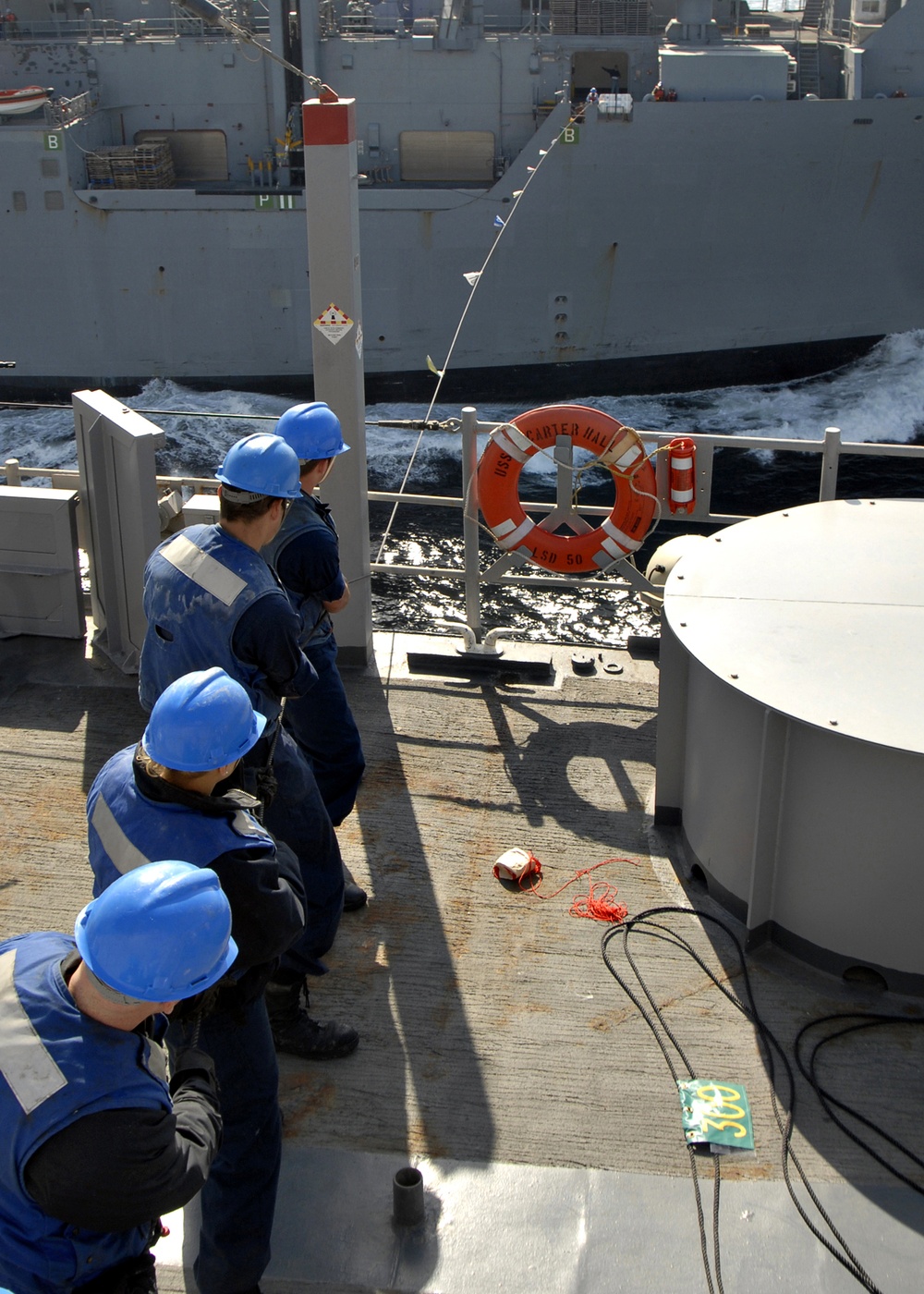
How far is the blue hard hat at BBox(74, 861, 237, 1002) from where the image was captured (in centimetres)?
158

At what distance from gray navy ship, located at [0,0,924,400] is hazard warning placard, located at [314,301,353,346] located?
12093mm

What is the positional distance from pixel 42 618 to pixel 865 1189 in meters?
4.05

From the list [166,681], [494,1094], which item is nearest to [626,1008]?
[494,1094]

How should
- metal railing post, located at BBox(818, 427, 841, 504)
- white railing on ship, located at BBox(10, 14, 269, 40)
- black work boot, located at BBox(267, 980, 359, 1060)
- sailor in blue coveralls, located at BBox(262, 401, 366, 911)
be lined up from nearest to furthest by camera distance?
black work boot, located at BBox(267, 980, 359, 1060) → sailor in blue coveralls, located at BBox(262, 401, 366, 911) → metal railing post, located at BBox(818, 427, 841, 504) → white railing on ship, located at BBox(10, 14, 269, 40)

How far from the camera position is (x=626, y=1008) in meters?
3.14

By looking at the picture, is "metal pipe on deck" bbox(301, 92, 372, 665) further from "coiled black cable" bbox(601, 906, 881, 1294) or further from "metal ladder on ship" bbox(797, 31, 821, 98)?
"metal ladder on ship" bbox(797, 31, 821, 98)

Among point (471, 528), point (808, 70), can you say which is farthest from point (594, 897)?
point (808, 70)

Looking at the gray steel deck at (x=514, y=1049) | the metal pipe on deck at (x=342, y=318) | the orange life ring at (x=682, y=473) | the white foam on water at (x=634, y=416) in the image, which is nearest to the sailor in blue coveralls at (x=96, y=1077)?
the gray steel deck at (x=514, y=1049)

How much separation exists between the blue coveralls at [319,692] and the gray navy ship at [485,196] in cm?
1353

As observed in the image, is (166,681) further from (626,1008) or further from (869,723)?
(869,723)

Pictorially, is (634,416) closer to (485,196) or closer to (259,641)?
(485,196)

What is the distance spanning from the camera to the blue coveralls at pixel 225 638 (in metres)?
2.72

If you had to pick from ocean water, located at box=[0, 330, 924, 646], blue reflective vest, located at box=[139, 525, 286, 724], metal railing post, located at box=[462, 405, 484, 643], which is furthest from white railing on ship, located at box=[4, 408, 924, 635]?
ocean water, located at box=[0, 330, 924, 646]

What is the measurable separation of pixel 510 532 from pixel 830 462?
1.35 metres
